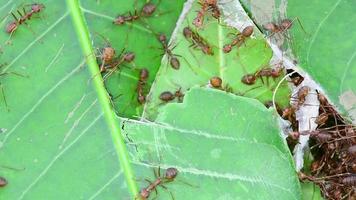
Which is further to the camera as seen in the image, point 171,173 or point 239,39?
point 239,39

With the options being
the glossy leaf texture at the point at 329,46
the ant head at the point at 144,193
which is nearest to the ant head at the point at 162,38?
the glossy leaf texture at the point at 329,46

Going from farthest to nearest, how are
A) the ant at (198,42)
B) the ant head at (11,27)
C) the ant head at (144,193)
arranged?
the ant at (198,42) → the ant head at (11,27) → the ant head at (144,193)

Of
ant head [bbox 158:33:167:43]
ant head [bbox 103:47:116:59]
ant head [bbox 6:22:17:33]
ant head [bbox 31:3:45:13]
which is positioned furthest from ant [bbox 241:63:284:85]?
ant head [bbox 6:22:17:33]

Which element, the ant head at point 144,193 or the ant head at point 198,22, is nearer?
the ant head at point 144,193

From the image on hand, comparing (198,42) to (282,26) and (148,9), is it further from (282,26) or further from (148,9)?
(282,26)

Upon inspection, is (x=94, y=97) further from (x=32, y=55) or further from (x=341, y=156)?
(x=341, y=156)

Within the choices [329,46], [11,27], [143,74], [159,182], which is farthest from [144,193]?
[329,46]

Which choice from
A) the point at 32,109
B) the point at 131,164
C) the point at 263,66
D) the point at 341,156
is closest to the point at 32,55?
the point at 32,109

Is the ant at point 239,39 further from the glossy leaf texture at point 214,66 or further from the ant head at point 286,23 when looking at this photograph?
the ant head at point 286,23
